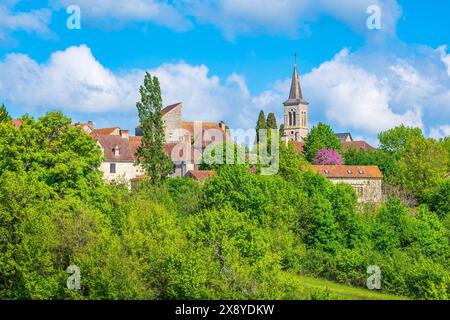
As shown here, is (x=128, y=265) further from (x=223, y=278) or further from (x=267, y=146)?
(x=267, y=146)

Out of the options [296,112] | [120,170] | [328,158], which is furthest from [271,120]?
[120,170]

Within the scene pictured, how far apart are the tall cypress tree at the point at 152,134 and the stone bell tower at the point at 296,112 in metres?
85.4

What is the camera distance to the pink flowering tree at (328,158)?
3113 inches

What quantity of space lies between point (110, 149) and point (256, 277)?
38448mm

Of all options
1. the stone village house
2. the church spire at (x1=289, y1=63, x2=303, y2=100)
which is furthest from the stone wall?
the church spire at (x1=289, y1=63, x2=303, y2=100)

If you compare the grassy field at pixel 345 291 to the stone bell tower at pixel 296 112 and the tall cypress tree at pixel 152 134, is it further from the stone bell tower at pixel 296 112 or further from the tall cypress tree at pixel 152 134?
the stone bell tower at pixel 296 112

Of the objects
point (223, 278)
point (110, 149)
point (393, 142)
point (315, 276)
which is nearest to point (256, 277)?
point (223, 278)

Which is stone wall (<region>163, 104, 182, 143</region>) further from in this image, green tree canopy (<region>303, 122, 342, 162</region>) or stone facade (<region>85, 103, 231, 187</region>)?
green tree canopy (<region>303, 122, 342, 162</region>)

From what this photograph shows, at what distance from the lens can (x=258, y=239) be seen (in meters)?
33.7

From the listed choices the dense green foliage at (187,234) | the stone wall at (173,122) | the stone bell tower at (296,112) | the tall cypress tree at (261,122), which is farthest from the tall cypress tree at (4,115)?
the stone bell tower at (296,112)

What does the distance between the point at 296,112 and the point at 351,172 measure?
73.1 m

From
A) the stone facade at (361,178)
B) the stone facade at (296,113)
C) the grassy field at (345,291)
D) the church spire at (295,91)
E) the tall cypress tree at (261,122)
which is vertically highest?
the church spire at (295,91)
